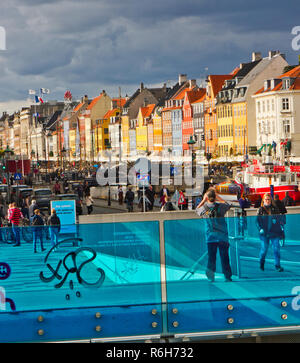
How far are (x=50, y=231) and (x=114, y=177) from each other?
202 ft

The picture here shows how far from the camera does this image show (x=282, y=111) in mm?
93188

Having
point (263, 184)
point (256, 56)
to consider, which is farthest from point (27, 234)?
point (256, 56)

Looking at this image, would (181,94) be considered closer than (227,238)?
No

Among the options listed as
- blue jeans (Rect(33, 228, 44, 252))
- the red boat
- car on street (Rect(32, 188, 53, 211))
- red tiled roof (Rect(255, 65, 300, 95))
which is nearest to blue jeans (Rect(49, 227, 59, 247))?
blue jeans (Rect(33, 228, 44, 252))

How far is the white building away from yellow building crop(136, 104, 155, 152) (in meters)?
53.7

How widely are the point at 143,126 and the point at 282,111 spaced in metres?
61.8

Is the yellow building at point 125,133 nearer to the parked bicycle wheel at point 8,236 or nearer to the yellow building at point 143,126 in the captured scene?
the yellow building at point 143,126

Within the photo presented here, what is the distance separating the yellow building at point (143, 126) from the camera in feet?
497

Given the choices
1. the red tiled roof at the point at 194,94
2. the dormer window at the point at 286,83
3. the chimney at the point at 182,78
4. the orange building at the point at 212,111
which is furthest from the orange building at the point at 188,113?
the dormer window at the point at 286,83

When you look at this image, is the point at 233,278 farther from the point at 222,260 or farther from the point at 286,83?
the point at 286,83

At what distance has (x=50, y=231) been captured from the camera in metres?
9.84

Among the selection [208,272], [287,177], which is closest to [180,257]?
[208,272]

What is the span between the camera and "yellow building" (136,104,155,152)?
152m
